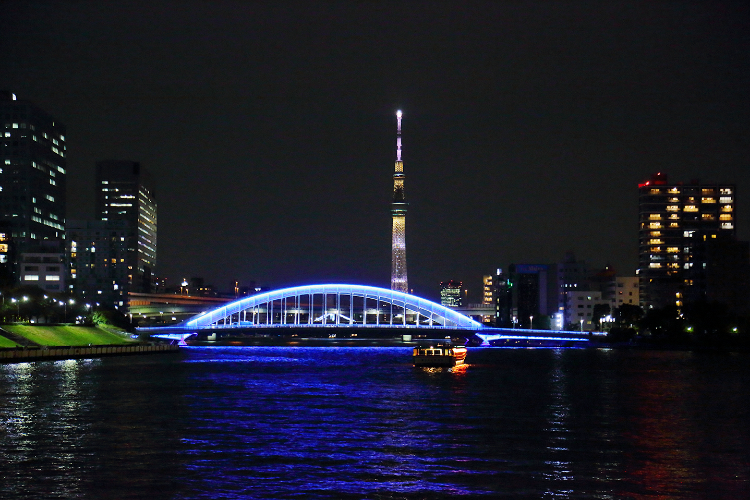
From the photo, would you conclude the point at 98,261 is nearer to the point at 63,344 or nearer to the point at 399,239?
the point at 399,239

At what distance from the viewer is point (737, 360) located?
9106cm

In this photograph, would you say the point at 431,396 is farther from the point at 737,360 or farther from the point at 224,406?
the point at 737,360

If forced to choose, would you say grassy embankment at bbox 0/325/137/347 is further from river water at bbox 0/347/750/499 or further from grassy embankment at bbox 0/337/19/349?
river water at bbox 0/347/750/499

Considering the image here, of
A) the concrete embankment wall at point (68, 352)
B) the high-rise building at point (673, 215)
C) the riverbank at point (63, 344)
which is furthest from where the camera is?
the high-rise building at point (673, 215)

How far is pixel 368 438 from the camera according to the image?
32.2 m

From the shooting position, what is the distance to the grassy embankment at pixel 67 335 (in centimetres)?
8694

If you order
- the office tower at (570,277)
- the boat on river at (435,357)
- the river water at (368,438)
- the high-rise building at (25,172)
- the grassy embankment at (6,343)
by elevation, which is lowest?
the river water at (368,438)

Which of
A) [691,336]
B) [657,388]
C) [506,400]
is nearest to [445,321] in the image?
[691,336]

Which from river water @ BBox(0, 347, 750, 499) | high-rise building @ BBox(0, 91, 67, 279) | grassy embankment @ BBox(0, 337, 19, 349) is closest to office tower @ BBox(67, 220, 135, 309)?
high-rise building @ BBox(0, 91, 67, 279)

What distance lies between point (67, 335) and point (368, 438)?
6921cm

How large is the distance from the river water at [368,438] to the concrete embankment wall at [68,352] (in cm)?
1653

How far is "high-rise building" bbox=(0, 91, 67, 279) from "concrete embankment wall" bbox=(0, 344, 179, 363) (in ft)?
207

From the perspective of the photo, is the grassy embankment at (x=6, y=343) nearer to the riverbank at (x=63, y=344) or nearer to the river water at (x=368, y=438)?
the riverbank at (x=63, y=344)

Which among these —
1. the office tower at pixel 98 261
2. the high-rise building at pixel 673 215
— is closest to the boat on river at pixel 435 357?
the high-rise building at pixel 673 215
